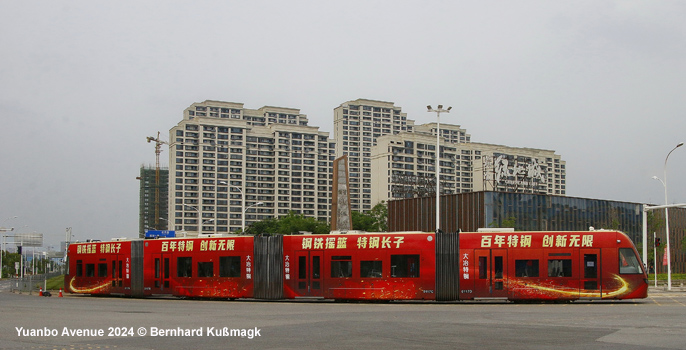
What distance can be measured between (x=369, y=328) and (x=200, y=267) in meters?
17.9

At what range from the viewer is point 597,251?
1079 inches

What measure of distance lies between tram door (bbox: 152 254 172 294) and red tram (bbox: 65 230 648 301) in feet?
0.17

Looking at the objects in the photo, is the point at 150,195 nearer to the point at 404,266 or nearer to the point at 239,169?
the point at 239,169

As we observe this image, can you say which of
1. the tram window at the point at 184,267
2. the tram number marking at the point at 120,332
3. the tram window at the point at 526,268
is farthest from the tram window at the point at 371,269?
the tram number marking at the point at 120,332

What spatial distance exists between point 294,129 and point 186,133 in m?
26.4

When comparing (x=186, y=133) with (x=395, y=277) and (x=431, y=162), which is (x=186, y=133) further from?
(x=395, y=277)

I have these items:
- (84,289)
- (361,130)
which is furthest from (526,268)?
(361,130)

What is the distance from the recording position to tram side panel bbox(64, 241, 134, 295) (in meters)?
35.8

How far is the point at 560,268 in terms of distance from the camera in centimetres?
2761

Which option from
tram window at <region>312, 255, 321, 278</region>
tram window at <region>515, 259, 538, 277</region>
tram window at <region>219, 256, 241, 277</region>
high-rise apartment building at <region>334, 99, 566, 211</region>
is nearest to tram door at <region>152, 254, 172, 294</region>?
tram window at <region>219, 256, 241, 277</region>

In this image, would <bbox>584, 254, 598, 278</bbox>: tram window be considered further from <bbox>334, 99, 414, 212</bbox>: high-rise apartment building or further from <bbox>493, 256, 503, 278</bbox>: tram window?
<bbox>334, 99, 414, 212</bbox>: high-rise apartment building

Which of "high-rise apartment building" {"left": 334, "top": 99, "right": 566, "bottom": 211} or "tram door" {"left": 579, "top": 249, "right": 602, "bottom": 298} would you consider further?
"high-rise apartment building" {"left": 334, "top": 99, "right": 566, "bottom": 211}

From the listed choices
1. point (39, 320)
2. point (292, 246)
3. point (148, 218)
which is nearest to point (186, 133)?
point (148, 218)

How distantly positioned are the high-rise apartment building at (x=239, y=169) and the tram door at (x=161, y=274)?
107m
